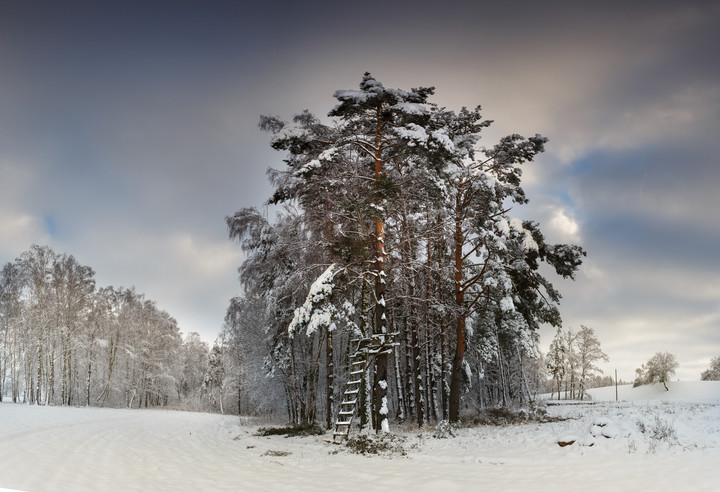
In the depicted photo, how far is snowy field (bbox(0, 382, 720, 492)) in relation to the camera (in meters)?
7.12

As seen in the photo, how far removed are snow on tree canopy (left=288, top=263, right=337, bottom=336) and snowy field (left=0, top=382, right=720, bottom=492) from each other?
368cm

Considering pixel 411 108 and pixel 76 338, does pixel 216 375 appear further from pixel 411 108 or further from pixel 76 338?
pixel 411 108

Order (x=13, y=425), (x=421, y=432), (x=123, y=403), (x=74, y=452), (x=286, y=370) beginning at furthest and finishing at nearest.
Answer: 1. (x=123, y=403)
2. (x=286, y=370)
3. (x=13, y=425)
4. (x=421, y=432)
5. (x=74, y=452)

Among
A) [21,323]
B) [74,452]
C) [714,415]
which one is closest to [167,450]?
[74,452]

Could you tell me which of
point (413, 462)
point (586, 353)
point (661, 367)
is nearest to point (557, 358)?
point (586, 353)

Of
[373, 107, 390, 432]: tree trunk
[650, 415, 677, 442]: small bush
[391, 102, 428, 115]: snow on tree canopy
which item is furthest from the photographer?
[391, 102, 428, 115]: snow on tree canopy

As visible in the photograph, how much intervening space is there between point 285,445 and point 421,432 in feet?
15.2

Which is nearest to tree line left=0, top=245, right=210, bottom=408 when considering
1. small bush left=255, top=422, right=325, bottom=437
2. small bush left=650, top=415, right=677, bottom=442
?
small bush left=255, top=422, right=325, bottom=437

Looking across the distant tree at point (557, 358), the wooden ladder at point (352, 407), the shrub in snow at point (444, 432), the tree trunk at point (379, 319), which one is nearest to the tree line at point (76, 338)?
the wooden ladder at point (352, 407)

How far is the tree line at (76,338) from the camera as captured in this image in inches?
1316

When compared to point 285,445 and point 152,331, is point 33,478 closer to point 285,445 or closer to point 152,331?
point 285,445

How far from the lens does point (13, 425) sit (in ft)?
51.4

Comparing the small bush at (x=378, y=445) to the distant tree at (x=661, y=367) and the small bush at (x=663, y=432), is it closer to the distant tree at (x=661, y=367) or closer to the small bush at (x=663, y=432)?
the small bush at (x=663, y=432)

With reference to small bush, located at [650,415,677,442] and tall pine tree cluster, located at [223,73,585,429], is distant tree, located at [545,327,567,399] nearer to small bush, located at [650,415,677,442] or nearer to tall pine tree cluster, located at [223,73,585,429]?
tall pine tree cluster, located at [223,73,585,429]
